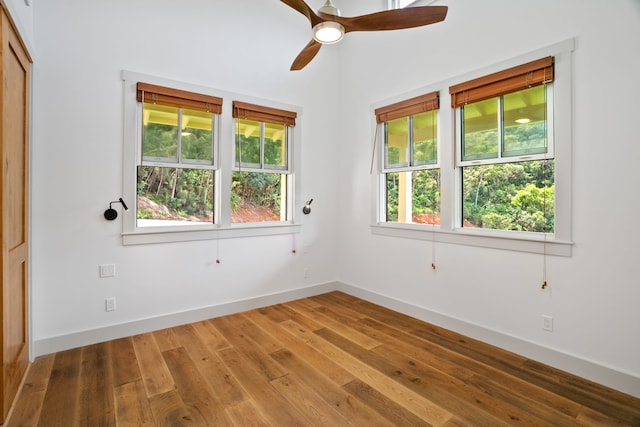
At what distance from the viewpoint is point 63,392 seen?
2.23 m

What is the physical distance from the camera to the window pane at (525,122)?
269 centimetres

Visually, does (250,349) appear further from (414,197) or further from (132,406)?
(414,197)

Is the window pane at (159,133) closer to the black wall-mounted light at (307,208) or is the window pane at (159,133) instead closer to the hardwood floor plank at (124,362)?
the black wall-mounted light at (307,208)

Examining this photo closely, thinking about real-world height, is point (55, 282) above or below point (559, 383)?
above

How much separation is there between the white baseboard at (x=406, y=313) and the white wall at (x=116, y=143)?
0.04 m

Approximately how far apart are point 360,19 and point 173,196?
2.45 meters

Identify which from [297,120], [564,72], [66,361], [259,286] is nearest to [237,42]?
[297,120]

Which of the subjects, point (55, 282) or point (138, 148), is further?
point (138, 148)

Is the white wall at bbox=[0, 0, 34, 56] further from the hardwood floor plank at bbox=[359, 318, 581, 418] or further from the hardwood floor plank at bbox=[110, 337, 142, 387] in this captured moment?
the hardwood floor plank at bbox=[359, 318, 581, 418]

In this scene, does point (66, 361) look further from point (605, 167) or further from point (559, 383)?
point (605, 167)

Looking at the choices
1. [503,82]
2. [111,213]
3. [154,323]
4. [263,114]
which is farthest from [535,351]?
[111,213]

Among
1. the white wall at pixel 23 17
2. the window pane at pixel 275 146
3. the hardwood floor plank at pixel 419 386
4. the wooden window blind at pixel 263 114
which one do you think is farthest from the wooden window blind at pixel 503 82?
the white wall at pixel 23 17

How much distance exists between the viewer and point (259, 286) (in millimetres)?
3953

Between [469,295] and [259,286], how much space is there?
2.27m
